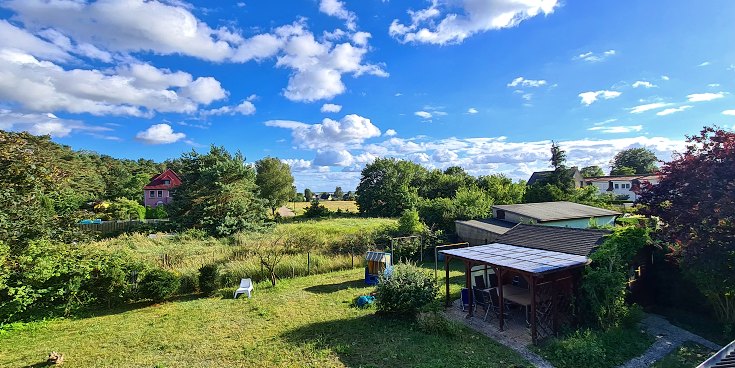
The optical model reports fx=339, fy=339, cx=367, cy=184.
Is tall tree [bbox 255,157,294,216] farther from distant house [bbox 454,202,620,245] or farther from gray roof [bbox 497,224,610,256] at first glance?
gray roof [bbox 497,224,610,256]

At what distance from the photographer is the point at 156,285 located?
36.5ft

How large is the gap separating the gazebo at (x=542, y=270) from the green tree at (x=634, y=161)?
6377 cm

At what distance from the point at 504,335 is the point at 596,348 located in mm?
1985

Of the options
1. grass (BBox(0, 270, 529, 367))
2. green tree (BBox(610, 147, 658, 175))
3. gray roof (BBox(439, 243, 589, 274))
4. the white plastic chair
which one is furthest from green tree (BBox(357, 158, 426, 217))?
green tree (BBox(610, 147, 658, 175))

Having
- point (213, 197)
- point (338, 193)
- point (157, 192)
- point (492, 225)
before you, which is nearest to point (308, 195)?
point (338, 193)

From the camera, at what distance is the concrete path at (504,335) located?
292 inches

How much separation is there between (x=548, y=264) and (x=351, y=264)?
9.86 m

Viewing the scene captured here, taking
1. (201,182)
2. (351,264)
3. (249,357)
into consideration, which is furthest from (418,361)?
(201,182)

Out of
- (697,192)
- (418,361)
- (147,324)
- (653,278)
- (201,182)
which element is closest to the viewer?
(418,361)

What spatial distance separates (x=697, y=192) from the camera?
873cm

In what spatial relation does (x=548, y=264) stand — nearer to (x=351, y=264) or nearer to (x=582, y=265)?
(x=582, y=265)

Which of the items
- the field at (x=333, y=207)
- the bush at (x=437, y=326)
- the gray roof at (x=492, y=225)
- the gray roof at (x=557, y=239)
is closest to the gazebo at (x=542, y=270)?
the gray roof at (x=557, y=239)

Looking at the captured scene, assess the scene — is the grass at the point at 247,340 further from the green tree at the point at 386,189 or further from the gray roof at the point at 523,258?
the green tree at the point at 386,189

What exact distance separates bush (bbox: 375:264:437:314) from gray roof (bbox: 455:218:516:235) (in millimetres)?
9508
